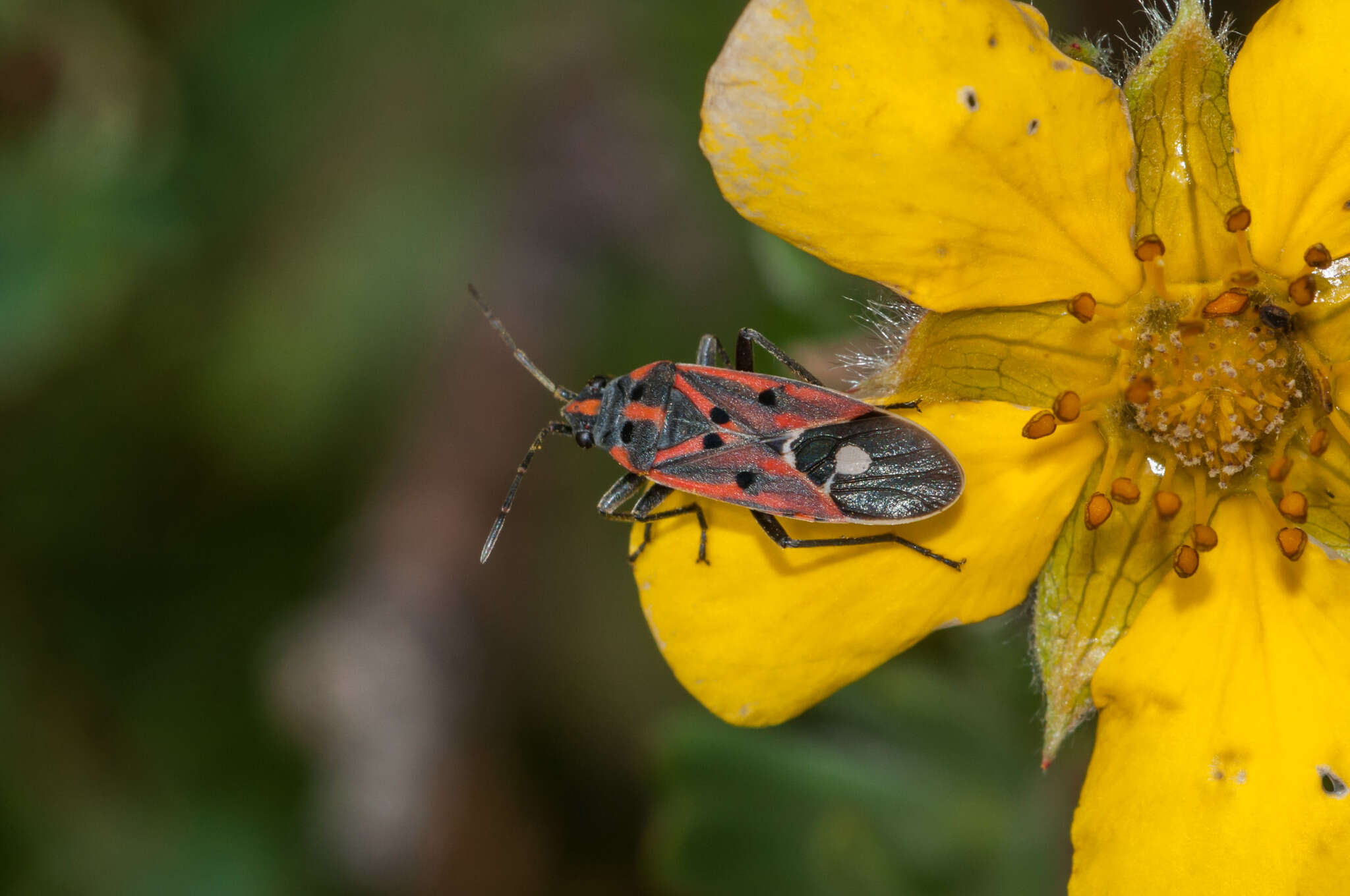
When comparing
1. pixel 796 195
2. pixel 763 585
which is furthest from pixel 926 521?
pixel 796 195

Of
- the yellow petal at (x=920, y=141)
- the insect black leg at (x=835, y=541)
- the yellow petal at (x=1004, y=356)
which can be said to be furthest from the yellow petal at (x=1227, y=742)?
the yellow petal at (x=920, y=141)

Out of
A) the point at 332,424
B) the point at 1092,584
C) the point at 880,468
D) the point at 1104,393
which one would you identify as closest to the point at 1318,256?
the point at 1104,393

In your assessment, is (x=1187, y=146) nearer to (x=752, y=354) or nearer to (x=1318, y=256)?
(x=1318, y=256)

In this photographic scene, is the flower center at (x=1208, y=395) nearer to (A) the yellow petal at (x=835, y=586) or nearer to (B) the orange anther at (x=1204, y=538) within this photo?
(B) the orange anther at (x=1204, y=538)

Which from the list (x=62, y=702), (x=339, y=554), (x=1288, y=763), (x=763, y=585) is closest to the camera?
(x=1288, y=763)

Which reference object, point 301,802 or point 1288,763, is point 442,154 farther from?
point 1288,763

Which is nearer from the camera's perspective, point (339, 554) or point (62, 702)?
Answer: point (62, 702)
